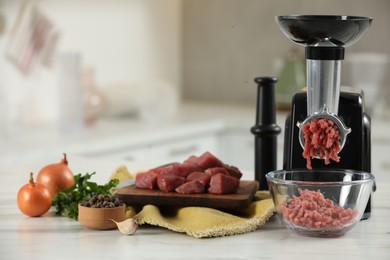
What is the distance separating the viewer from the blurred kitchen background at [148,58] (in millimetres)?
3625

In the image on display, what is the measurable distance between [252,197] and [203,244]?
0.98 feet

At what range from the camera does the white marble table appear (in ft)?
4.76

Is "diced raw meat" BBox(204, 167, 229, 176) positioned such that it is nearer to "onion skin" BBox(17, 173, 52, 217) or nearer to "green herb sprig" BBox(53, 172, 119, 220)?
"green herb sprig" BBox(53, 172, 119, 220)

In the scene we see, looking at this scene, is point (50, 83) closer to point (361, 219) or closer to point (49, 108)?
point (49, 108)

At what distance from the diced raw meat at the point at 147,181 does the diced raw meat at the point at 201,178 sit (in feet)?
0.23

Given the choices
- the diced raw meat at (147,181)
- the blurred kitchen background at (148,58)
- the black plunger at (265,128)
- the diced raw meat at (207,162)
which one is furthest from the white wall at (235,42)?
the diced raw meat at (147,181)

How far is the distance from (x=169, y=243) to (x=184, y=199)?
19 centimetres

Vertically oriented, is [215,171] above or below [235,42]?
below

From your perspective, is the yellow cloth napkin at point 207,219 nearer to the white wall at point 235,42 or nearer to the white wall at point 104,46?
the white wall at point 104,46

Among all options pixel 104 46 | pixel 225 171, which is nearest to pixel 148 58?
pixel 104 46

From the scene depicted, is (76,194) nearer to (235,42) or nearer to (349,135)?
(349,135)


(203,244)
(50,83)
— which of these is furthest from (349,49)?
(203,244)

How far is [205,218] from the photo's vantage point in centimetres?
162

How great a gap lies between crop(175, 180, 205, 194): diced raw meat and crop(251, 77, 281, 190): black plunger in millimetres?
251
